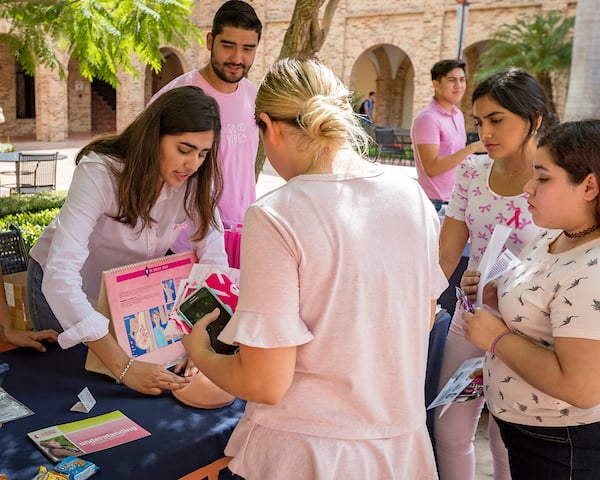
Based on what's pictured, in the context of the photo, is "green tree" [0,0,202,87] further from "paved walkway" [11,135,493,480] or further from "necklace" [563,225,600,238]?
"necklace" [563,225,600,238]

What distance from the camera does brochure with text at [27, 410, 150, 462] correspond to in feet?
5.69

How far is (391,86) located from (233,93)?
25625 millimetres

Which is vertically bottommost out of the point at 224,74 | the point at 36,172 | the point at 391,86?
the point at 36,172

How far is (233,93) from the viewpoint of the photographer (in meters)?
3.55

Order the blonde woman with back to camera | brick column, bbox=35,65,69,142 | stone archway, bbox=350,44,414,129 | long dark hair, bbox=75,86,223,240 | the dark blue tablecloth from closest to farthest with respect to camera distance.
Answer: the blonde woman with back to camera < the dark blue tablecloth < long dark hair, bbox=75,86,223,240 < brick column, bbox=35,65,69,142 < stone archway, bbox=350,44,414,129

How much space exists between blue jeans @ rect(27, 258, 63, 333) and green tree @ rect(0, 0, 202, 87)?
111 inches

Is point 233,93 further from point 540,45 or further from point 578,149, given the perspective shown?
point 540,45

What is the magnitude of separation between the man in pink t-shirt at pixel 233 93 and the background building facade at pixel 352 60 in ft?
54.5

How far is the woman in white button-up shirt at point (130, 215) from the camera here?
2.12 metres

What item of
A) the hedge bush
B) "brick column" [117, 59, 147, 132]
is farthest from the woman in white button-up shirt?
"brick column" [117, 59, 147, 132]

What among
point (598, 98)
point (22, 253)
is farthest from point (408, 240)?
point (598, 98)


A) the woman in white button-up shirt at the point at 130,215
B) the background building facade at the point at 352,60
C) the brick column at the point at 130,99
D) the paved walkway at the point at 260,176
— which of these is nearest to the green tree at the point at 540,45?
the background building facade at the point at 352,60

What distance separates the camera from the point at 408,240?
1406mm

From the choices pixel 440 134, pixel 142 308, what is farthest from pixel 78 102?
pixel 142 308
